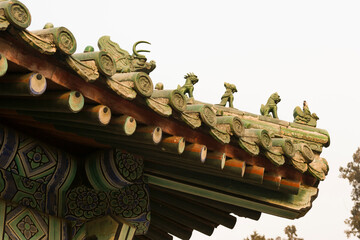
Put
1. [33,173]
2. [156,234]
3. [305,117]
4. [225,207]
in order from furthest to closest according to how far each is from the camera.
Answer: [156,234]
[225,207]
[305,117]
[33,173]

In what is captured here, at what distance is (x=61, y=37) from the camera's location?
11.2 ft

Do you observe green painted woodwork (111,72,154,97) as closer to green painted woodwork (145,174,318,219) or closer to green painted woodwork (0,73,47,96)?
green painted woodwork (0,73,47,96)

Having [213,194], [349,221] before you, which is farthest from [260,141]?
[349,221]

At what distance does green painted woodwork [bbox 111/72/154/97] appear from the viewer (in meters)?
3.90

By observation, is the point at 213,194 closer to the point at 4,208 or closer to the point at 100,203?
the point at 100,203

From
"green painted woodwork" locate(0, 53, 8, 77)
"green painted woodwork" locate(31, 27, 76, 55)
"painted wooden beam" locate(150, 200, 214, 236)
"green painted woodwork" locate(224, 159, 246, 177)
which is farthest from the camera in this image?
"painted wooden beam" locate(150, 200, 214, 236)

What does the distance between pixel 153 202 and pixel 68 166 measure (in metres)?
1.40

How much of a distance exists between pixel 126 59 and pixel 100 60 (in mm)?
1786

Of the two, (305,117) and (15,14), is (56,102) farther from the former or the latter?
(305,117)

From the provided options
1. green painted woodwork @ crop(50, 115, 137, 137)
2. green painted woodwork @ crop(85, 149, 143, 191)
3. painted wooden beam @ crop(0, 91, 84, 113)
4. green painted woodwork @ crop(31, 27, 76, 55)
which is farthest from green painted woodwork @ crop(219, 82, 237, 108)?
green painted woodwork @ crop(31, 27, 76, 55)

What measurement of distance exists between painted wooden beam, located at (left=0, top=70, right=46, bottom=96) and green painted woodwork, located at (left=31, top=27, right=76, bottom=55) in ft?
0.71

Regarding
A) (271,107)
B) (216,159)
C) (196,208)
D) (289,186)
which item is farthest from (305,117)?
(216,159)

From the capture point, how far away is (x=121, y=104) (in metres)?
4.12

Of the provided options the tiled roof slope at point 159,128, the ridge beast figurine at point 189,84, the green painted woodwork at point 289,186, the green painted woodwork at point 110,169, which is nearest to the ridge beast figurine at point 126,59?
the tiled roof slope at point 159,128
